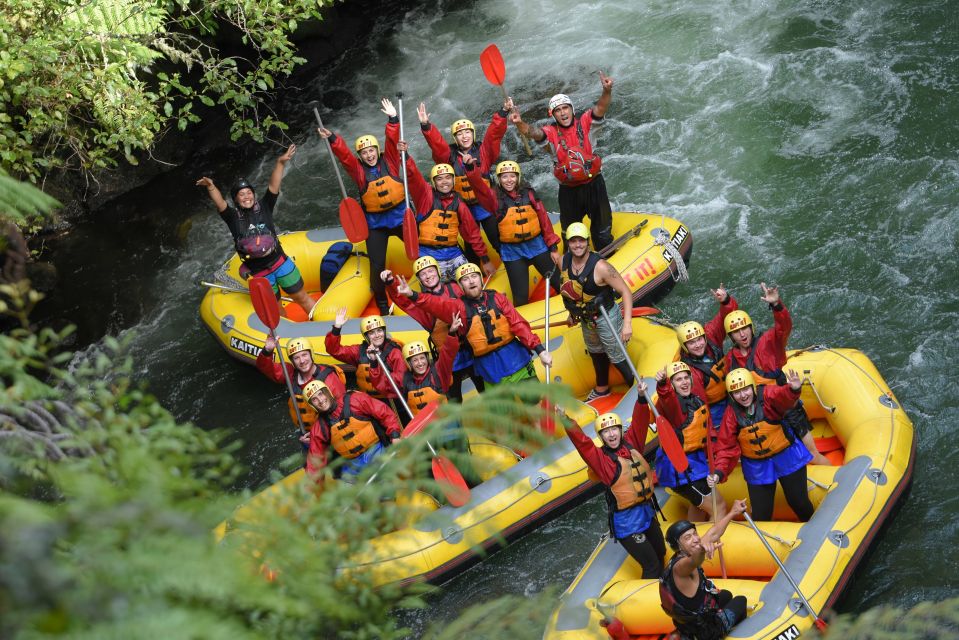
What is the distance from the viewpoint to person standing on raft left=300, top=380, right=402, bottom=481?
20.8 feet

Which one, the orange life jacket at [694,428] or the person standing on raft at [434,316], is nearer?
the orange life jacket at [694,428]

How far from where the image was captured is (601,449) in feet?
18.3

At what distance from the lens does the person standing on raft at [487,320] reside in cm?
660

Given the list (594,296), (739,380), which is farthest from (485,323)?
(739,380)

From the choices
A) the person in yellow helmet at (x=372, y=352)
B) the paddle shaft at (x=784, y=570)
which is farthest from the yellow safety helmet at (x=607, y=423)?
the person in yellow helmet at (x=372, y=352)

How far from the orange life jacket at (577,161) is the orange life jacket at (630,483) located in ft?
9.39

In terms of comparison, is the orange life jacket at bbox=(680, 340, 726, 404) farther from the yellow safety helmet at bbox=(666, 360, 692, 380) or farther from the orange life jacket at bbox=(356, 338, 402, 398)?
the orange life jacket at bbox=(356, 338, 402, 398)

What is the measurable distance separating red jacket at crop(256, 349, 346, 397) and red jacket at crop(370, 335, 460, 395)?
236 mm

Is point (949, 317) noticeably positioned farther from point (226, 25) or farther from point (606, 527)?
point (226, 25)

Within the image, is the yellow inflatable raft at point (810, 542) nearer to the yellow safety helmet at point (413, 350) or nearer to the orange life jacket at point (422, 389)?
the orange life jacket at point (422, 389)

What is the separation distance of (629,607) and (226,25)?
974 centimetres

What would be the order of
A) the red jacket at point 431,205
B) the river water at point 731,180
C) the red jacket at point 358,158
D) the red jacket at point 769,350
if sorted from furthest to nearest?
the red jacket at point 358,158 < the red jacket at point 431,205 < the river water at point 731,180 < the red jacket at point 769,350

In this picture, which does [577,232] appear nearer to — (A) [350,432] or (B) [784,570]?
(A) [350,432]

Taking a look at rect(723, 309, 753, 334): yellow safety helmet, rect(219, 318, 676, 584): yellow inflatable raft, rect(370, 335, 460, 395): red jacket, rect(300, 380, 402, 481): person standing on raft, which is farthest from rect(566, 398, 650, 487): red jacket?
rect(300, 380, 402, 481): person standing on raft
